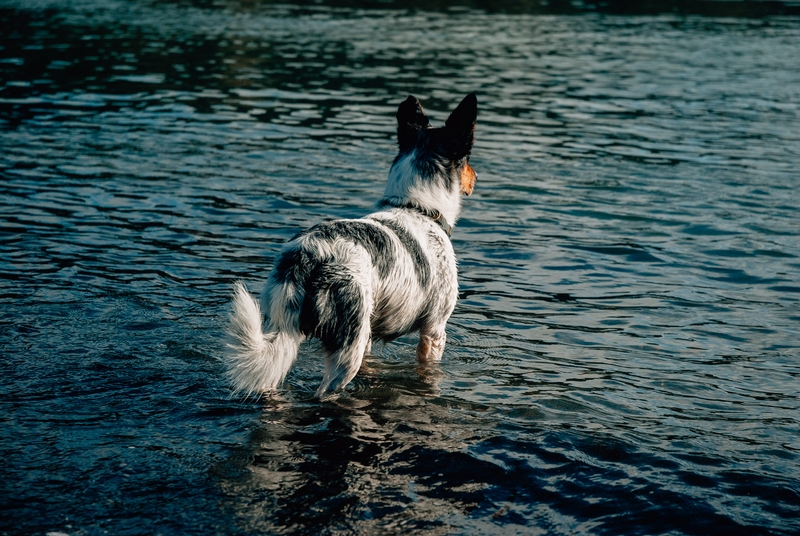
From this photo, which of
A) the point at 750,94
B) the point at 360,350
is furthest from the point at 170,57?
the point at 360,350

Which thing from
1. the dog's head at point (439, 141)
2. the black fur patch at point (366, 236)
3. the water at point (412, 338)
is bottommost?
the water at point (412, 338)

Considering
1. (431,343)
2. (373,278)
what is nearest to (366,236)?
(373,278)

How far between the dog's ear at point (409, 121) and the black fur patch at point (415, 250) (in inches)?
32.6

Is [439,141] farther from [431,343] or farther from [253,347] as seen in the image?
[253,347]

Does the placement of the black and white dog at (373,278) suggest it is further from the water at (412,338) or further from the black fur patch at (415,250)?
the water at (412,338)

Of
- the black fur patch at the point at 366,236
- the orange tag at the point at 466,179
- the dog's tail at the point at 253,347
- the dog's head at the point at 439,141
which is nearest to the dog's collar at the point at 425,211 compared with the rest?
the dog's head at the point at 439,141

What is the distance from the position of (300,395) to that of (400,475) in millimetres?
1385

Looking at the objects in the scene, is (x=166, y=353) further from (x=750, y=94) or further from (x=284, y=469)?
(x=750, y=94)

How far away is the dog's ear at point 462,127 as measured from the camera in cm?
609

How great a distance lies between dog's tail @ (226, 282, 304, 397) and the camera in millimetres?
5062

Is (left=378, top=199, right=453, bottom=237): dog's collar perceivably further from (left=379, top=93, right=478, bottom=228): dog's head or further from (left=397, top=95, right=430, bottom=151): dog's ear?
(left=397, top=95, right=430, bottom=151): dog's ear

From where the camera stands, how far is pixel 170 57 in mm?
22875

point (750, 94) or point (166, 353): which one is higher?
point (750, 94)

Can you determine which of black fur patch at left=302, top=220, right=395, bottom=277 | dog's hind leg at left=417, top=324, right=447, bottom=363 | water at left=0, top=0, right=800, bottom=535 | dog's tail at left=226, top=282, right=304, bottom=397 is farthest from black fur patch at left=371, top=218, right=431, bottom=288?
dog's tail at left=226, top=282, right=304, bottom=397
